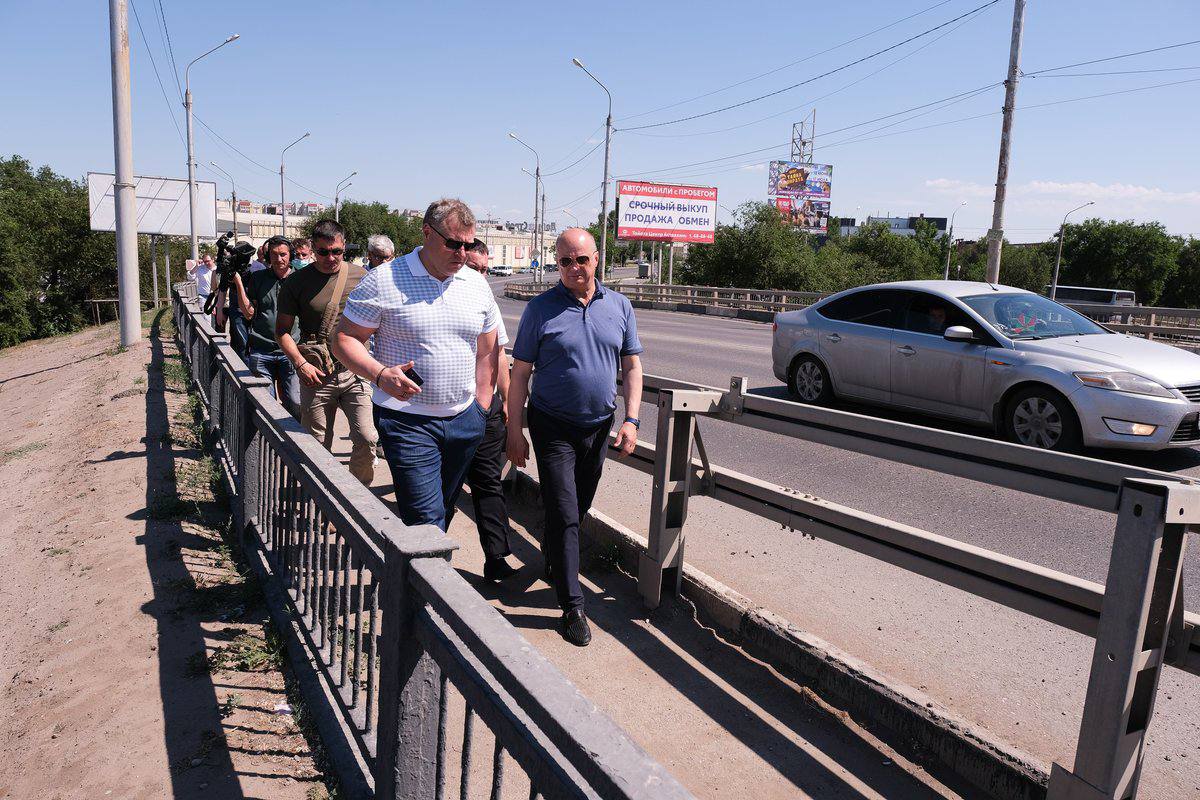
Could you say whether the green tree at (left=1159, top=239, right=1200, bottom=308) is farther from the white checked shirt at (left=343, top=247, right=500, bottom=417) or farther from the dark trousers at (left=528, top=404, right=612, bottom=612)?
the white checked shirt at (left=343, top=247, right=500, bottom=417)

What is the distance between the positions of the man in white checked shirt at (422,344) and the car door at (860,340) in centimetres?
687

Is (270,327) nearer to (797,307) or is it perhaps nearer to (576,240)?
(576,240)

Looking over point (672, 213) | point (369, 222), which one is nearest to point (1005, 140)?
point (672, 213)

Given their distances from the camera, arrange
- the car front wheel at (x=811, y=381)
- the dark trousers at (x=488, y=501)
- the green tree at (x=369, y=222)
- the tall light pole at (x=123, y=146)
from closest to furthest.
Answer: the dark trousers at (x=488, y=501), the car front wheel at (x=811, y=381), the tall light pole at (x=123, y=146), the green tree at (x=369, y=222)

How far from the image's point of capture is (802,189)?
66.3 metres

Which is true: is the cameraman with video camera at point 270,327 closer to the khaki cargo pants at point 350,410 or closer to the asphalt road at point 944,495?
the khaki cargo pants at point 350,410

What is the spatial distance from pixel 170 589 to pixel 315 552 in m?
1.52

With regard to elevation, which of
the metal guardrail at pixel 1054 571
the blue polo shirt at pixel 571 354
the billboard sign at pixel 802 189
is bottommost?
the metal guardrail at pixel 1054 571

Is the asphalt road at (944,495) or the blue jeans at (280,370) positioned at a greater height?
the blue jeans at (280,370)

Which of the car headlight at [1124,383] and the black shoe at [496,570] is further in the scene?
the car headlight at [1124,383]

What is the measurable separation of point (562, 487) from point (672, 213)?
158ft

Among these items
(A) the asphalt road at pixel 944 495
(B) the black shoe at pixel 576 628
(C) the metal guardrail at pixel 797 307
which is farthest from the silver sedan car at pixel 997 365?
(C) the metal guardrail at pixel 797 307

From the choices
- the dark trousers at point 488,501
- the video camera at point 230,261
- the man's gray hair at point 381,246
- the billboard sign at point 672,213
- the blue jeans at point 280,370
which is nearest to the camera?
the dark trousers at point 488,501

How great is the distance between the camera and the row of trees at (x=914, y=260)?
4753 cm
